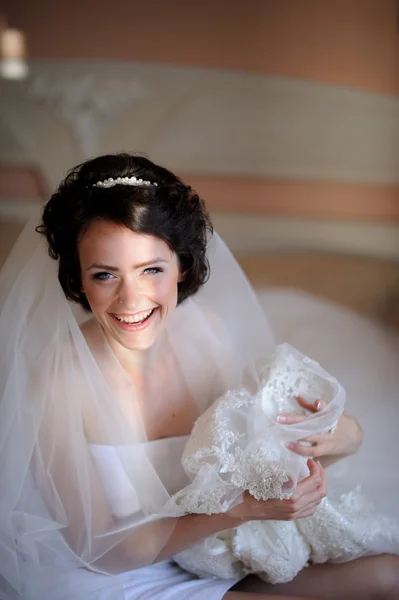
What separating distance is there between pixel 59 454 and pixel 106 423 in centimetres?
8

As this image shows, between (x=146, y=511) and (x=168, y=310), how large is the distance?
A: 31 centimetres

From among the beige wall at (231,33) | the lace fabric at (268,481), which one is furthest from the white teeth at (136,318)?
the beige wall at (231,33)

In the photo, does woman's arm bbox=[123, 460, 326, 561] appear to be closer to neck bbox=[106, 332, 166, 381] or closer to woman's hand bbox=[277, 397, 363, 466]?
woman's hand bbox=[277, 397, 363, 466]

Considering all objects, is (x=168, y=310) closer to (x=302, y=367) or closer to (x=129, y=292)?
(x=129, y=292)

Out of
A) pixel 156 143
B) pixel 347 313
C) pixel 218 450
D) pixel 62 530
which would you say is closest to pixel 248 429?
pixel 218 450

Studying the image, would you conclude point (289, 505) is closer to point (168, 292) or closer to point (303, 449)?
point (303, 449)

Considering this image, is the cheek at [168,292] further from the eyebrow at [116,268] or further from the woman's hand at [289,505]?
the woman's hand at [289,505]

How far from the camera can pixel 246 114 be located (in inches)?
55.8

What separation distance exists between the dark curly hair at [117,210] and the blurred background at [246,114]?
0.25 meters

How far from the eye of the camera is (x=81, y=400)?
0.91 metres

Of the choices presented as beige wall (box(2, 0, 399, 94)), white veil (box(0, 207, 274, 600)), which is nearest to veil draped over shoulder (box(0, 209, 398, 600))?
white veil (box(0, 207, 274, 600))

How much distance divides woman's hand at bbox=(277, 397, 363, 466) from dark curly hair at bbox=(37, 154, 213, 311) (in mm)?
300

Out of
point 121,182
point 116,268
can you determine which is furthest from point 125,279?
point 121,182

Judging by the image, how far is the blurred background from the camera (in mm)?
1244
